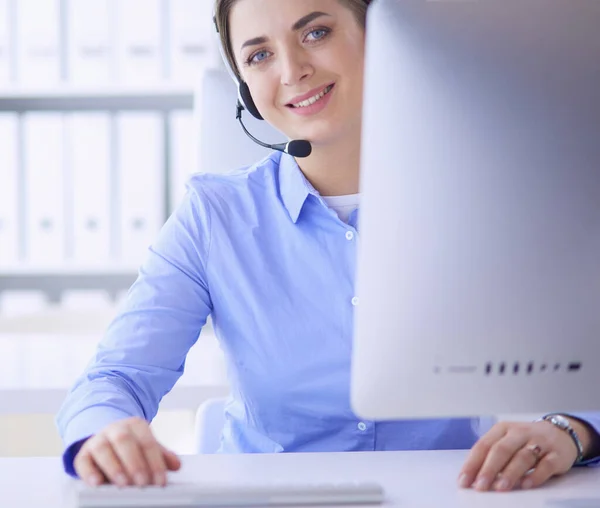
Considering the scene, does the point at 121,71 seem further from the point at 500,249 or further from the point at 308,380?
the point at 500,249

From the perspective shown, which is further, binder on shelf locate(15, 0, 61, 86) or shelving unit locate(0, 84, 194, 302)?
shelving unit locate(0, 84, 194, 302)

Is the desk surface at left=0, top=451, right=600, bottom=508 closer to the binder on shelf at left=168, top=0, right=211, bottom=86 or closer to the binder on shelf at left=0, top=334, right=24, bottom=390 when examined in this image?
the binder on shelf at left=0, top=334, right=24, bottom=390

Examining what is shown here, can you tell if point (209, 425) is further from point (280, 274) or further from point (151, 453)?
point (151, 453)

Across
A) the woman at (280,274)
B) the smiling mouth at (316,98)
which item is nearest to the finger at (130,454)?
the woman at (280,274)

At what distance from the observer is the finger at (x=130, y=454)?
2.77ft

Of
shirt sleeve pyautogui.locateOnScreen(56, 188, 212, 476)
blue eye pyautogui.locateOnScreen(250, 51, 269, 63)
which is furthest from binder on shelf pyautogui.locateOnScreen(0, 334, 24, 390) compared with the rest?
blue eye pyautogui.locateOnScreen(250, 51, 269, 63)

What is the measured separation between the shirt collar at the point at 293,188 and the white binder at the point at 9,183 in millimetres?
1563

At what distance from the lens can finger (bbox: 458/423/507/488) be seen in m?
0.87

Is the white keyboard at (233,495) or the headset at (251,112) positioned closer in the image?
the white keyboard at (233,495)

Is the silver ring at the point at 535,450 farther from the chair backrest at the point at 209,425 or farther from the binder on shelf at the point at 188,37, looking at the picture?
the binder on shelf at the point at 188,37

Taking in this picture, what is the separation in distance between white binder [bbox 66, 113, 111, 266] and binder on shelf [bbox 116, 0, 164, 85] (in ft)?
0.52

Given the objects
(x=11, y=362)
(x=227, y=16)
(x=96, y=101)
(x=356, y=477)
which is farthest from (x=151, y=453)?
(x=96, y=101)

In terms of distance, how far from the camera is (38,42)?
2.65m

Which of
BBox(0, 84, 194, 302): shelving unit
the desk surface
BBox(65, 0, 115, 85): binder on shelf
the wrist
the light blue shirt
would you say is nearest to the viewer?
the desk surface
